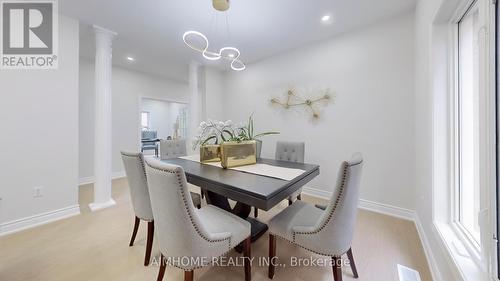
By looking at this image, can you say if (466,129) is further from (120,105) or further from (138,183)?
(120,105)

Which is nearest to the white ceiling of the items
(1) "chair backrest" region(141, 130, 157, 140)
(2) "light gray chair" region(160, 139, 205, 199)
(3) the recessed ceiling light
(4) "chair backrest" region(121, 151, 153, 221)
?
(3) the recessed ceiling light

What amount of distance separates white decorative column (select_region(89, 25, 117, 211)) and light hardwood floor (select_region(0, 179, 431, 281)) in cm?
44

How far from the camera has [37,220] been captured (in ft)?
7.06

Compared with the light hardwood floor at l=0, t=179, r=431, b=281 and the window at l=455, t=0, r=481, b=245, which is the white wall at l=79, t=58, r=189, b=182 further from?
the window at l=455, t=0, r=481, b=245

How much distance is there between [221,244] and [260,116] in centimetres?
287

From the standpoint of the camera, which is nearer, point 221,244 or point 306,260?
point 221,244

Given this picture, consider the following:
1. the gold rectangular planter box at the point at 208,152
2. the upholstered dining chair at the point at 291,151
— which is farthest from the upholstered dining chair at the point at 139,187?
the upholstered dining chair at the point at 291,151

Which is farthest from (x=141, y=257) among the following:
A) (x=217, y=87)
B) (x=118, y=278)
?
(x=217, y=87)

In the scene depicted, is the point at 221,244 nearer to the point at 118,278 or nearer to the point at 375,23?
the point at 118,278

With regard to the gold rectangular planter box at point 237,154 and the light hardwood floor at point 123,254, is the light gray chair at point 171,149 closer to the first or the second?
the light hardwood floor at point 123,254

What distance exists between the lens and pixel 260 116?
374 cm

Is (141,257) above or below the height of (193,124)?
below

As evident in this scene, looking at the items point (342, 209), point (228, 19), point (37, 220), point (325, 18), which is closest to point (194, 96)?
point (228, 19)

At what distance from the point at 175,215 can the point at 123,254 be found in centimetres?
116
